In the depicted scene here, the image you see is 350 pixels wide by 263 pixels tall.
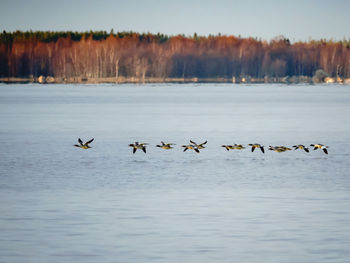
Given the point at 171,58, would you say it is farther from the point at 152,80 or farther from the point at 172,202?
the point at 172,202

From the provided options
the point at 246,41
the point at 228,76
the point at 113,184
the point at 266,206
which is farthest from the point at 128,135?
the point at 246,41

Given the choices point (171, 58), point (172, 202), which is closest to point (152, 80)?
point (171, 58)

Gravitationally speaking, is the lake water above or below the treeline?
below

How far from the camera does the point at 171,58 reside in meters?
152

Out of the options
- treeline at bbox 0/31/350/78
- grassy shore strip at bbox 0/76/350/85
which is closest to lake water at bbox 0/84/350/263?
grassy shore strip at bbox 0/76/350/85

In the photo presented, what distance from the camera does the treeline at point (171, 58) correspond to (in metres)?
140

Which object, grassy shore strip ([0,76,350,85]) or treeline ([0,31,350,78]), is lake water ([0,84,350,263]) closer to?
grassy shore strip ([0,76,350,85])

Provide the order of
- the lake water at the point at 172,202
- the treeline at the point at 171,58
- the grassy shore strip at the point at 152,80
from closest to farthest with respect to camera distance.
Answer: the lake water at the point at 172,202 < the grassy shore strip at the point at 152,80 < the treeline at the point at 171,58

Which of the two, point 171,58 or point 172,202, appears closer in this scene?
point 172,202

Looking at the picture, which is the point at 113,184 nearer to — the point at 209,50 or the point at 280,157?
the point at 280,157

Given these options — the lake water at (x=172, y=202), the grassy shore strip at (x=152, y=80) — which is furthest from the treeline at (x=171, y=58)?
the lake water at (x=172, y=202)

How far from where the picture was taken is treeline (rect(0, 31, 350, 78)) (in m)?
140

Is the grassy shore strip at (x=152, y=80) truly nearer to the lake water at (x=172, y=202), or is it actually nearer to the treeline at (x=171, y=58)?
the treeline at (x=171, y=58)

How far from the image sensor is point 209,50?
163 metres
